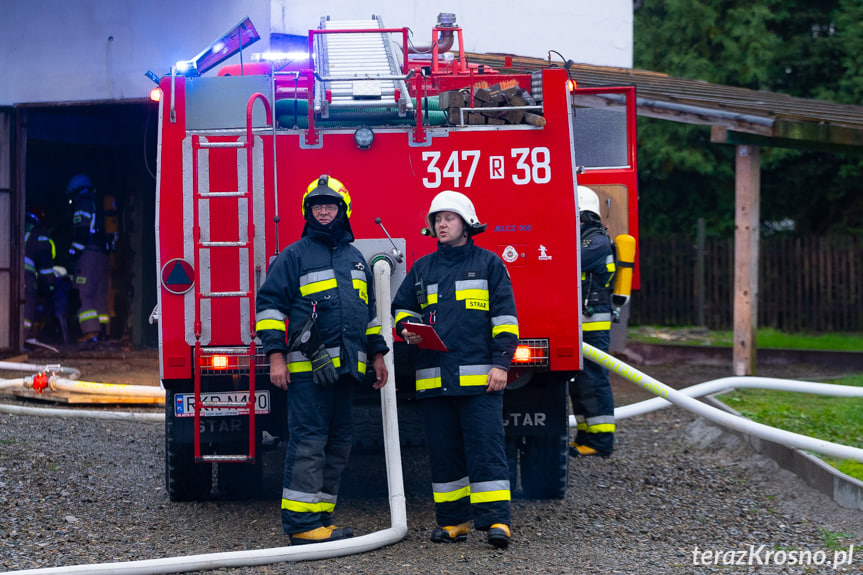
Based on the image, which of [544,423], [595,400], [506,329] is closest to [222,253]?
[506,329]

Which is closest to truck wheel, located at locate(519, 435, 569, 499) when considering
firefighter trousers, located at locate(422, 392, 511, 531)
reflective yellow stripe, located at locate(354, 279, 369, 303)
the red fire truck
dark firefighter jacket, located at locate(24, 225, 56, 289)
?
the red fire truck

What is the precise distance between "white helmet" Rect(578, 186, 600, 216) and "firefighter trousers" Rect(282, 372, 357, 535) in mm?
2966

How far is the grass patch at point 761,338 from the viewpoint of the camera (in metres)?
16.4

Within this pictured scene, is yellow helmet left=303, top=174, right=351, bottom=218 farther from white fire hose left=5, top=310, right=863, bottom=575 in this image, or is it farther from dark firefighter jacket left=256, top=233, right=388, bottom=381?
white fire hose left=5, top=310, right=863, bottom=575

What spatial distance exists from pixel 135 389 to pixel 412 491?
3588 mm

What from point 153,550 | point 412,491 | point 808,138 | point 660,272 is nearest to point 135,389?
point 412,491

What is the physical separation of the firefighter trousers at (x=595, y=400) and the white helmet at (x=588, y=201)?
92 cm

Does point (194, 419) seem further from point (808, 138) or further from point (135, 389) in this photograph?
point (808, 138)

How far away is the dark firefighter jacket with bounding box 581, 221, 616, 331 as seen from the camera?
7.89 m

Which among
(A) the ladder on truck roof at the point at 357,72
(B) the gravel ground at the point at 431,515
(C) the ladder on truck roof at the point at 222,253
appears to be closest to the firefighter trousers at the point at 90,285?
(B) the gravel ground at the point at 431,515

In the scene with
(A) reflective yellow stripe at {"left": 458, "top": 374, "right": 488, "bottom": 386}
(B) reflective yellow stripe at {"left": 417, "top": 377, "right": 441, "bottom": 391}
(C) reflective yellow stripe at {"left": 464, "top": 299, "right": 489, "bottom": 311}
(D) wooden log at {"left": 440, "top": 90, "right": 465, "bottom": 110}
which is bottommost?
(B) reflective yellow stripe at {"left": 417, "top": 377, "right": 441, "bottom": 391}

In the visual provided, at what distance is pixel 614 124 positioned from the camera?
8.92m

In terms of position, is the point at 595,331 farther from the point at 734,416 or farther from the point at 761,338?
the point at 761,338

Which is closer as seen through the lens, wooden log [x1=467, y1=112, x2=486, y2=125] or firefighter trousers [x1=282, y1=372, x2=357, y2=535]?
firefighter trousers [x1=282, y1=372, x2=357, y2=535]
